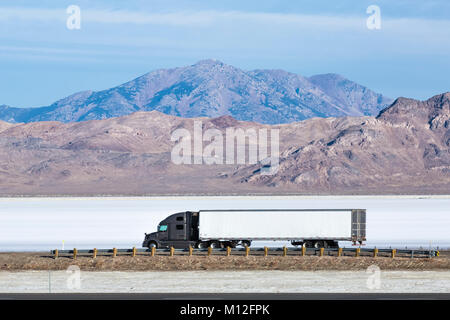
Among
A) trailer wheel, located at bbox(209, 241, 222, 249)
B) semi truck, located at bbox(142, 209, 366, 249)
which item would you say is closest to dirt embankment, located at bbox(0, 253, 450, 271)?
semi truck, located at bbox(142, 209, 366, 249)

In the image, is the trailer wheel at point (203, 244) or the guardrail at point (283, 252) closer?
the guardrail at point (283, 252)

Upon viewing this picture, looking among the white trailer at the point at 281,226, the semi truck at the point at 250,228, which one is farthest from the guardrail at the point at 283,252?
the white trailer at the point at 281,226

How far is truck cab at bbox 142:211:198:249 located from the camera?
156 ft

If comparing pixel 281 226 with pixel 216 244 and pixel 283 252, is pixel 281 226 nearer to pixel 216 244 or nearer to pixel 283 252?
pixel 216 244

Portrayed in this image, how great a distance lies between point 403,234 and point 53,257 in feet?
114

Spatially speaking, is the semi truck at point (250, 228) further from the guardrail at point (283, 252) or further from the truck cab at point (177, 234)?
the guardrail at point (283, 252)

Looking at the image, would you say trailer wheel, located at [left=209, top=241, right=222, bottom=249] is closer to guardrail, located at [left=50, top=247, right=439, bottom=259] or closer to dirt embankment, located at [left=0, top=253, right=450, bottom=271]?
guardrail, located at [left=50, top=247, right=439, bottom=259]

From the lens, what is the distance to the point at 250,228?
158 ft

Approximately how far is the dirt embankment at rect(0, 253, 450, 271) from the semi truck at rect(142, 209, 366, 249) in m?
5.39

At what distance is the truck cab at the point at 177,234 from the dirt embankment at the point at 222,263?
17.8ft

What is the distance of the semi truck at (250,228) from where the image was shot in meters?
47.5
